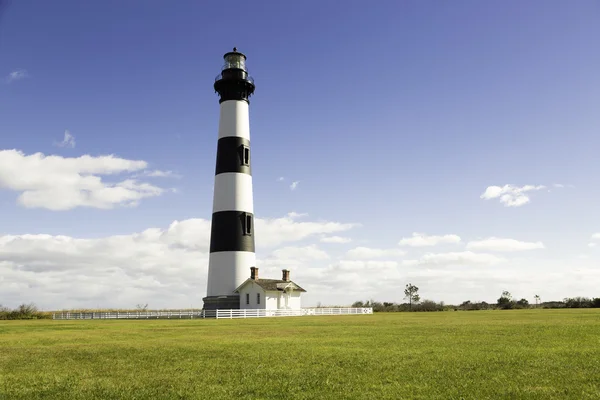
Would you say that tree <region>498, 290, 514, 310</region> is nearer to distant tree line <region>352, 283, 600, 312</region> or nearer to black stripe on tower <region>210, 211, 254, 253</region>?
distant tree line <region>352, 283, 600, 312</region>

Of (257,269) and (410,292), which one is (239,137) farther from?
(410,292)

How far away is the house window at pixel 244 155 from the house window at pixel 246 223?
483cm

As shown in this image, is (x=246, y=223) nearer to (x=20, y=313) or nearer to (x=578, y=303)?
(x=20, y=313)

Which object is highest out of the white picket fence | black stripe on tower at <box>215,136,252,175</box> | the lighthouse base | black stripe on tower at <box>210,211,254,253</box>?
black stripe on tower at <box>215,136,252,175</box>

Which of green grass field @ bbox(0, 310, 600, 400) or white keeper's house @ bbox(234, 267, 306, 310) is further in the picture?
white keeper's house @ bbox(234, 267, 306, 310)

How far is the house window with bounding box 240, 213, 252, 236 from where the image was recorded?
45.8 meters

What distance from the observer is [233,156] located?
46906mm

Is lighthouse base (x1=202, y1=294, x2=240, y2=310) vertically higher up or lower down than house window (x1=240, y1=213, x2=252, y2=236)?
lower down

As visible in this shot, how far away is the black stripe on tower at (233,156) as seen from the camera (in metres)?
46.8

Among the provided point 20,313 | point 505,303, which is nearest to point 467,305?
point 505,303

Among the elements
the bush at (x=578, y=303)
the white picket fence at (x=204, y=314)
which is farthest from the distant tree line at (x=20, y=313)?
the bush at (x=578, y=303)

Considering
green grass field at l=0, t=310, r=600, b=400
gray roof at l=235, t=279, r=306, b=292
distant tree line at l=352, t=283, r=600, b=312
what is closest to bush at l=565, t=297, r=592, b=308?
distant tree line at l=352, t=283, r=600, b=312

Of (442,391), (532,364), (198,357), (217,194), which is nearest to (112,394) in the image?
(198,357)

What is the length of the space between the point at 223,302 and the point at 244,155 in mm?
13615
